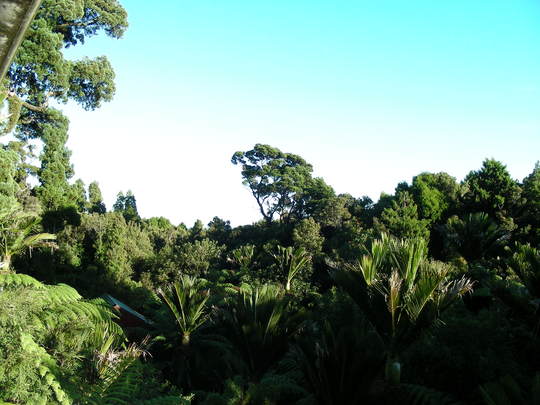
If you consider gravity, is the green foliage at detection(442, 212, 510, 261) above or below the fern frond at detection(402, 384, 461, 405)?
above

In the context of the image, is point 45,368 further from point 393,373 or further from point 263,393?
point 393,373

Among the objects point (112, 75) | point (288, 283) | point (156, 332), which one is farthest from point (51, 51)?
point (288, 283)

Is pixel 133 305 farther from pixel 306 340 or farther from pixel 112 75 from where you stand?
pixel 306 340

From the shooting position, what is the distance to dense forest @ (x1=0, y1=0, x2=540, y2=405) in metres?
4.78

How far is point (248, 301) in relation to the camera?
881cm

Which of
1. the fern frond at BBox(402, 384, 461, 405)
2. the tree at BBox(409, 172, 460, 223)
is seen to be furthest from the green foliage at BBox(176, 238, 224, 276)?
the fern frond at BBox(402, 384, 461, 405)

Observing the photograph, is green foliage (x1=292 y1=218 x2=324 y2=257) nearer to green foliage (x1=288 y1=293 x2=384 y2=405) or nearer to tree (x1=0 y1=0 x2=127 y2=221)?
tree (x1=0 y1=0 x2=127 y2=221)

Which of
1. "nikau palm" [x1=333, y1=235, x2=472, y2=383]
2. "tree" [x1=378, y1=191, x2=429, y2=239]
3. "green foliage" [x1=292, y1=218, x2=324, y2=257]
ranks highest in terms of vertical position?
"tree" [x1=378, y1=191, x2=429, y2=239]

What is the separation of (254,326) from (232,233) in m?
28.9

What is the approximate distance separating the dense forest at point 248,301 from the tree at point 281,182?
7510mm

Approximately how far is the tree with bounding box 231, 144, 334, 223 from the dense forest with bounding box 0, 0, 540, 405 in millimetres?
7510

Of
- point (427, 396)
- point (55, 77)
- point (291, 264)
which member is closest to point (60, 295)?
point (427, 396)

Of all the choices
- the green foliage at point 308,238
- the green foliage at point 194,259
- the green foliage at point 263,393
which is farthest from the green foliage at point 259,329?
the green foliage at point 194,259

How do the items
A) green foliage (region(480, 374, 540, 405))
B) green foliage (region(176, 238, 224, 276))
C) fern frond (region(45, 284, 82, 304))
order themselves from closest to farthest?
1. green foliage (region(480, 374, 540, 405))
2. fern frond (region(45, 284, 82, 304))
3. green foliage (region(176, 238, 224, 276))
